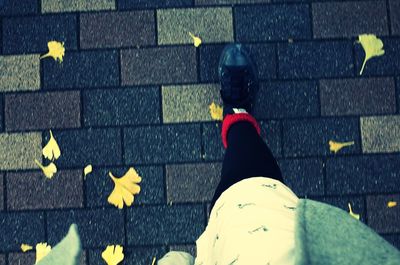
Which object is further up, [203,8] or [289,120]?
[203,8]

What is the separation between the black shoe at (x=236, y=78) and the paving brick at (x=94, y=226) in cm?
73

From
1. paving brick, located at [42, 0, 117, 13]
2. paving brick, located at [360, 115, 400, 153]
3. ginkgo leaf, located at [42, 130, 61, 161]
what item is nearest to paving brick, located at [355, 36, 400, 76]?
paving brick, located at [360, 115, 400, 153]

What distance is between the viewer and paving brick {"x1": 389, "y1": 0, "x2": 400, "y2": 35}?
2230 mm

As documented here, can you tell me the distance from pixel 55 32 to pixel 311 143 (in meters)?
1.35

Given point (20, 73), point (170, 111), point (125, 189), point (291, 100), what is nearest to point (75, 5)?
point (20, 73)

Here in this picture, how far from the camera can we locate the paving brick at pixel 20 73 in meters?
2.26

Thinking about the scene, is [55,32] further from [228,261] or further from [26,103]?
[228,261]

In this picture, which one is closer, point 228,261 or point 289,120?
point 228,261

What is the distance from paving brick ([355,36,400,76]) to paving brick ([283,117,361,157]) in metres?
0.28

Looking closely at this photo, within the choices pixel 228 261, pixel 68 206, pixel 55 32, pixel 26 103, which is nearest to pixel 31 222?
pixel 68 206

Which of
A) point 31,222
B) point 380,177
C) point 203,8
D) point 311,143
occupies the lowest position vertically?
point 31,222

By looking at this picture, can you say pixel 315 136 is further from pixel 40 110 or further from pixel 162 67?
pixel 40 110

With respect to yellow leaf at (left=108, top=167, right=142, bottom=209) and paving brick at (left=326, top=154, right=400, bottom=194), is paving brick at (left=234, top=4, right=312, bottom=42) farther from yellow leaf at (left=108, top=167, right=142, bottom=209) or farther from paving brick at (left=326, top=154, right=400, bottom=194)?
yellow leaf at (left=108, top=167, right=142, bottom=209)

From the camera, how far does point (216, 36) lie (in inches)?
88.4
